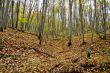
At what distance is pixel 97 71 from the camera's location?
12.2m

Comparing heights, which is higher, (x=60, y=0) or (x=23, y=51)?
(x=60, y=0)

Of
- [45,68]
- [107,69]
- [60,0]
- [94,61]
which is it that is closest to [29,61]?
[45,68]

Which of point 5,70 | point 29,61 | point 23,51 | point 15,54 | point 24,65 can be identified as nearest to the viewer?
point 5,70

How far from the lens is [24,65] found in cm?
1409

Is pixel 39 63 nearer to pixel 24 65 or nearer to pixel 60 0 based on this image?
pixel 24 65

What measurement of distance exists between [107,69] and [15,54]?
24.4 ft

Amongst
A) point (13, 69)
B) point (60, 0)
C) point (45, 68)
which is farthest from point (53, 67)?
point (60, 0)

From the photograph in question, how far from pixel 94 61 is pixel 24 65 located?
4.72 m

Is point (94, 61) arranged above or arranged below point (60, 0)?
below

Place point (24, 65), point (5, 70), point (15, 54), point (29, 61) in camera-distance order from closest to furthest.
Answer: point (5, 70), point (24, 65), point (29, 61), point (15, 54)

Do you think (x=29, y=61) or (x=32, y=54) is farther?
(x=32, y=54)

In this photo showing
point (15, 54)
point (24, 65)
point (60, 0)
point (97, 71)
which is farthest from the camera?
point (60, 0)

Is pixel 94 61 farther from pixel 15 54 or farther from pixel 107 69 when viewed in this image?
pixel 15 54

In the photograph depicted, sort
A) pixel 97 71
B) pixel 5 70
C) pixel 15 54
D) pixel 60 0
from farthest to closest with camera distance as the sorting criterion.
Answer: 1. pixel 60 0
2. pixel 15 54
3. pixel 5 70
4. pixel 97 71
